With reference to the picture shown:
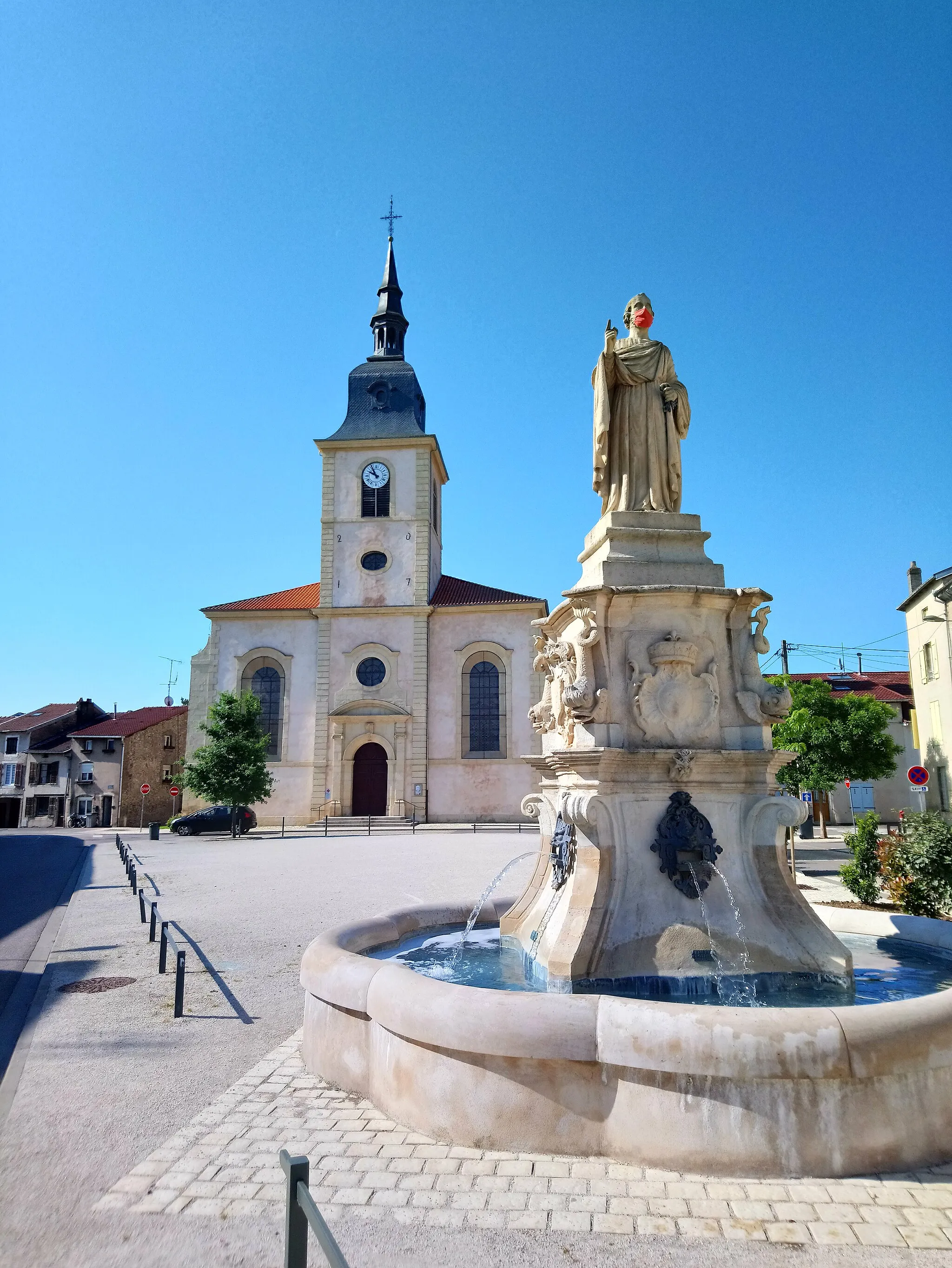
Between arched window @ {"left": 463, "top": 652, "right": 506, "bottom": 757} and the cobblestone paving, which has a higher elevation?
arched window @ {"left": 463, "top": 652, "right": 506, "bottom": 757}

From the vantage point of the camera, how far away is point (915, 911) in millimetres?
10266

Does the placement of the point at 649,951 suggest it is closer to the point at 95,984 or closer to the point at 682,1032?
the point at 682,1032

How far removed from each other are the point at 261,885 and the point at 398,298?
34521mm

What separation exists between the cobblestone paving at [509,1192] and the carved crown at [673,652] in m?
3.07

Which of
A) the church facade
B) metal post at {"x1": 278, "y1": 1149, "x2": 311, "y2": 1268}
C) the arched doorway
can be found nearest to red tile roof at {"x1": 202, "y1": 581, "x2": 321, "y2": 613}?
the church facade

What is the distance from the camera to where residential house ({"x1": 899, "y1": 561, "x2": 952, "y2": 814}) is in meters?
27.6

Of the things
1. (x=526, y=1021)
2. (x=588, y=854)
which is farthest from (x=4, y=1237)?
(x=588, y=854)

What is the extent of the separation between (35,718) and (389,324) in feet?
106

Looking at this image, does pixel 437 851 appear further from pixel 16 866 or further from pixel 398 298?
pixel 398 298

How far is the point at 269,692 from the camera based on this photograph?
35000mm

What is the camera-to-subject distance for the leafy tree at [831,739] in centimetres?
2139

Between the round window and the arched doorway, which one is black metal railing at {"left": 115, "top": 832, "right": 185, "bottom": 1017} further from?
the round window

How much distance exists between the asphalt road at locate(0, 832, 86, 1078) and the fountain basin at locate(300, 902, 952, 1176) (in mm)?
3654

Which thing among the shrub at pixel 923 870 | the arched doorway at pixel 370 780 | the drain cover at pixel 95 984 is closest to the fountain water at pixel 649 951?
the drain cover at pixel 95 984
